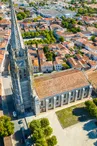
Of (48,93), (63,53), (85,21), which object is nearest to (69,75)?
(48,93)

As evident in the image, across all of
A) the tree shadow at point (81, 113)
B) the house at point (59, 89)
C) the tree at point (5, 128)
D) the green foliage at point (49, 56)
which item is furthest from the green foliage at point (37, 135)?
the green foliage at point (49, 56)

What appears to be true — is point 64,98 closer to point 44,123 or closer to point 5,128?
point 44,123

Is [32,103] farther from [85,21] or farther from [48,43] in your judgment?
[85,21]

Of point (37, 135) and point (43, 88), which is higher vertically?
point (43, 88)

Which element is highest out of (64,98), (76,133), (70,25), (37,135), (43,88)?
(70,25)

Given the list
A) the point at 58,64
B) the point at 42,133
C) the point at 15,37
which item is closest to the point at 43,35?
the point at 58,64

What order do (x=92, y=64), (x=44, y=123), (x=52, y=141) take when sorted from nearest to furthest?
(x=52, y=141)
(x=44, y=123)
(x=92, y=64)

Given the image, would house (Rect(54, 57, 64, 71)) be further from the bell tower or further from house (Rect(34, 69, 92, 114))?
the bell tower
